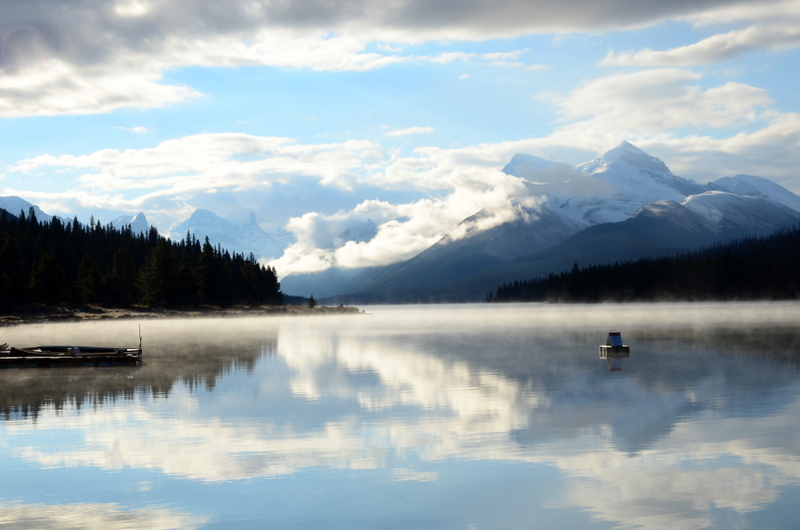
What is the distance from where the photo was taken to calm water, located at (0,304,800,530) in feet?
59.2

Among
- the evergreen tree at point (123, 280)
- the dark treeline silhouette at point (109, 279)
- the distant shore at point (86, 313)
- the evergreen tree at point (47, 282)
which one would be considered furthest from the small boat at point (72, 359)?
the evergreen tree at point (123, 280)

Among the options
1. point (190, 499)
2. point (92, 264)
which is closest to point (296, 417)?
point (190, 499)

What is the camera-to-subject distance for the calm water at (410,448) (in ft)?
59.2

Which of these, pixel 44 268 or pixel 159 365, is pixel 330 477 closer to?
pixel 159 365

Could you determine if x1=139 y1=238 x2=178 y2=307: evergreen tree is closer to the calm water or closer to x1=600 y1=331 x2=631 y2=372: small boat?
the calm water

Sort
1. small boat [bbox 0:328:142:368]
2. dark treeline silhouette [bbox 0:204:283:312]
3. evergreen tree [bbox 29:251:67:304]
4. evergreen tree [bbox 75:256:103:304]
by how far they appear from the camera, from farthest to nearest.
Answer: evergreen tree [bbox 75:256:103:304] → evergreen tree [bbox 29:251:67:304] → dark treeline silhouette [bbox 0:204:283:312] → small boat [bbox 0:328:142:368]

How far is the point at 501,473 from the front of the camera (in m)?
21.2

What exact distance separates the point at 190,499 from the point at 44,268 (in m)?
134

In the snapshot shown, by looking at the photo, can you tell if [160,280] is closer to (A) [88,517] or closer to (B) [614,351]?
(B) [614,351]

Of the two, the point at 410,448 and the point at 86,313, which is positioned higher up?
the point at 86,313

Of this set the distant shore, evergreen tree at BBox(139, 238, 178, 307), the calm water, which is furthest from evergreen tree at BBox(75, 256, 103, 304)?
the calm water

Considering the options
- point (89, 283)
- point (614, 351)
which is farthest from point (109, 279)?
point (614, 351)

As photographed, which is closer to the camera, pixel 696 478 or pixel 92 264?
pixel 696 478

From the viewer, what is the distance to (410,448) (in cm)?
2475
